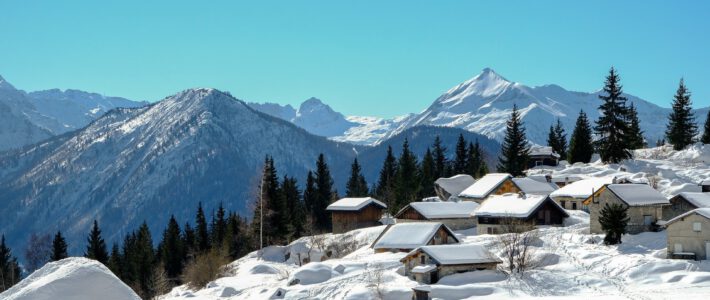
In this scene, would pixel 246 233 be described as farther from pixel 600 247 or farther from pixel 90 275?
pixel 90 275

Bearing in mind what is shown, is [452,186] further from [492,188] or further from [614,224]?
[614,224]

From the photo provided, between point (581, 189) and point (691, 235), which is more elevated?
point (581, 189)

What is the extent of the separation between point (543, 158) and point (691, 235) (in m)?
59.6

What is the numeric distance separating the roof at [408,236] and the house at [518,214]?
9.28 m

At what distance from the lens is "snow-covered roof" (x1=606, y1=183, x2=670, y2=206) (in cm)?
6638

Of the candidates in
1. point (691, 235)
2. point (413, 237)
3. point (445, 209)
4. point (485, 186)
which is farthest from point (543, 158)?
point (691, 235)

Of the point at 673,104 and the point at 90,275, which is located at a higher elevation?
the point at 673,104

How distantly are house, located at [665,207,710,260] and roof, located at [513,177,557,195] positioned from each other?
31.3 meters

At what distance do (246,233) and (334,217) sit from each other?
17.2m

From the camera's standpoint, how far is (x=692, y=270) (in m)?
53.0

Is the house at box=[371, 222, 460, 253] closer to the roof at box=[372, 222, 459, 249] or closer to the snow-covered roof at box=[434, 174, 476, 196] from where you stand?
the roof at box=[372, 222, 459, 249]

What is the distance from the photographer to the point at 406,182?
112 meters

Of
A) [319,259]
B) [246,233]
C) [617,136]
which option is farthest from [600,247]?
[246,233]

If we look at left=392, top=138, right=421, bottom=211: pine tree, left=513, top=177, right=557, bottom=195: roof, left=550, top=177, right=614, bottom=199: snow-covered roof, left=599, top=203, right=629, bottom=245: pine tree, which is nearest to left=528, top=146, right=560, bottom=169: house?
left=392, top=138, right=421, bottom=211: pine tree
